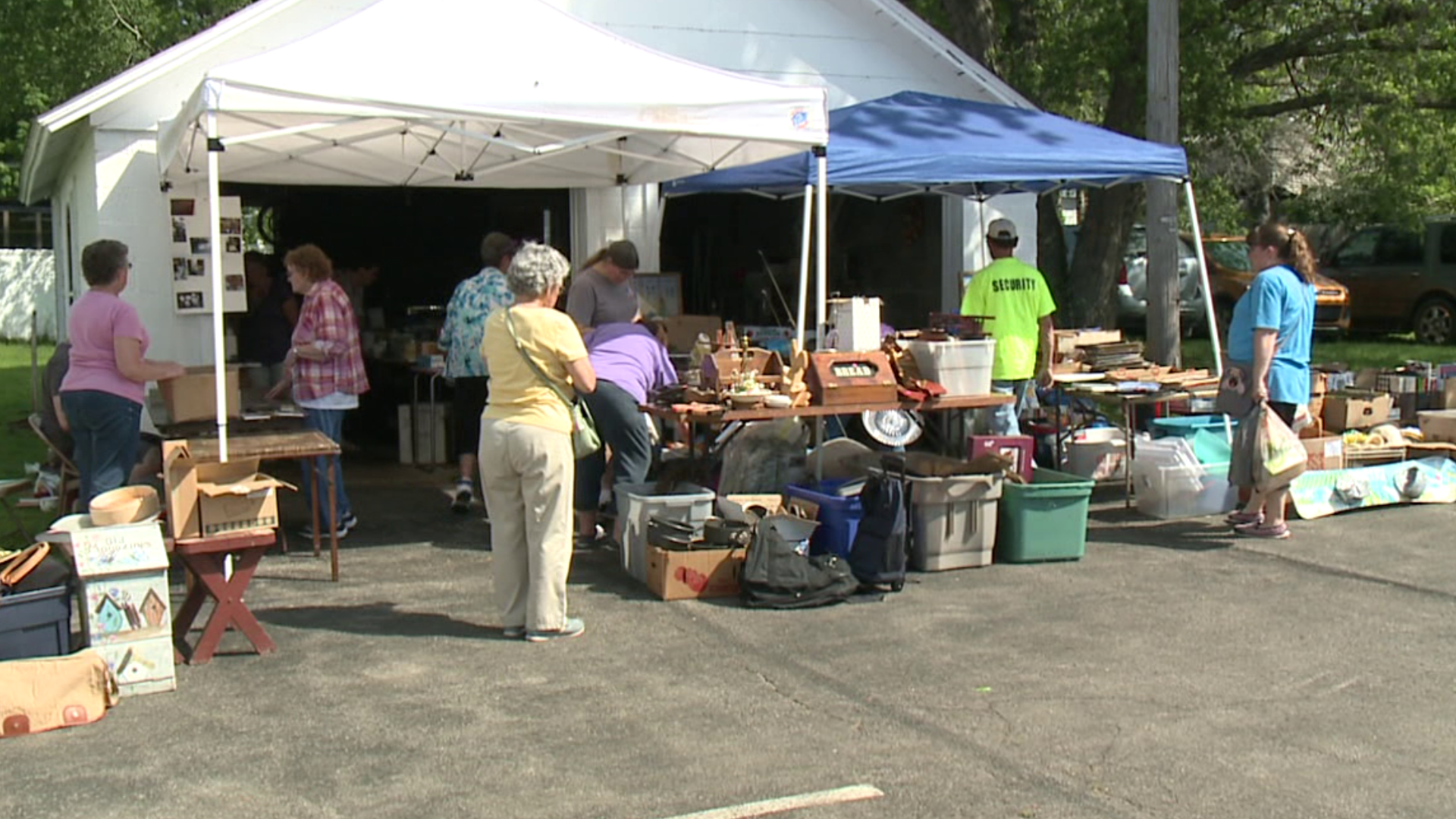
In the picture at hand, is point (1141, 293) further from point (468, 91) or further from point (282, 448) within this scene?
point (282, 448)

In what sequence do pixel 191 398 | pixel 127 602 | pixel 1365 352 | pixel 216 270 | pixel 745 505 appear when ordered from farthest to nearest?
pixel 1365 352
pixel 191 398
pixel 745 505
pixel 216 270
pixel 127 602

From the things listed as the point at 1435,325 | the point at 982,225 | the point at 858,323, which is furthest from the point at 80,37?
the point at 1435,325

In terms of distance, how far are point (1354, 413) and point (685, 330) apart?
4.39 m

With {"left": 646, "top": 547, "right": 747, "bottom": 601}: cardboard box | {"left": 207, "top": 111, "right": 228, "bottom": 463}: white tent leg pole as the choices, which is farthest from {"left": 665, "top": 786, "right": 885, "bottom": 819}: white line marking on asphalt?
{"left": 207, "top": 111, "right": 228, "bottom": 463}: white tent leg pole

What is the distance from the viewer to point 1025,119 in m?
9.98

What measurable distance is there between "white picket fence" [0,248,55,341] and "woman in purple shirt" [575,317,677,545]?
66.4 ft

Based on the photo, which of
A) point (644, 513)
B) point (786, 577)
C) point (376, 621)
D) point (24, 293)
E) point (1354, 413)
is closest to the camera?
point (376, 621)

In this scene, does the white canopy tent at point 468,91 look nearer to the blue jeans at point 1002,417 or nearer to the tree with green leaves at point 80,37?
the blue jeans at point 1002,417

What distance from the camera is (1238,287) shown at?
66.2ft

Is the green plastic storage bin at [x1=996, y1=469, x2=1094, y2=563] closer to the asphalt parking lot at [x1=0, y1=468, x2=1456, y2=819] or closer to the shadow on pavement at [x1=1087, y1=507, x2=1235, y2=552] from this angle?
the asphalt parking lot at [x1=0, y1=468, x2=1456, y2=819]

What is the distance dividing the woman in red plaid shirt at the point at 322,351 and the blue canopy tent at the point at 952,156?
2488mm

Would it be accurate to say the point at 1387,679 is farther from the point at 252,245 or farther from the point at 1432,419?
the point at 252,245

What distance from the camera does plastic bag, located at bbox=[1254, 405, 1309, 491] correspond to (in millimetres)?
7648

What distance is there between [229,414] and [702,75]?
3043mm
